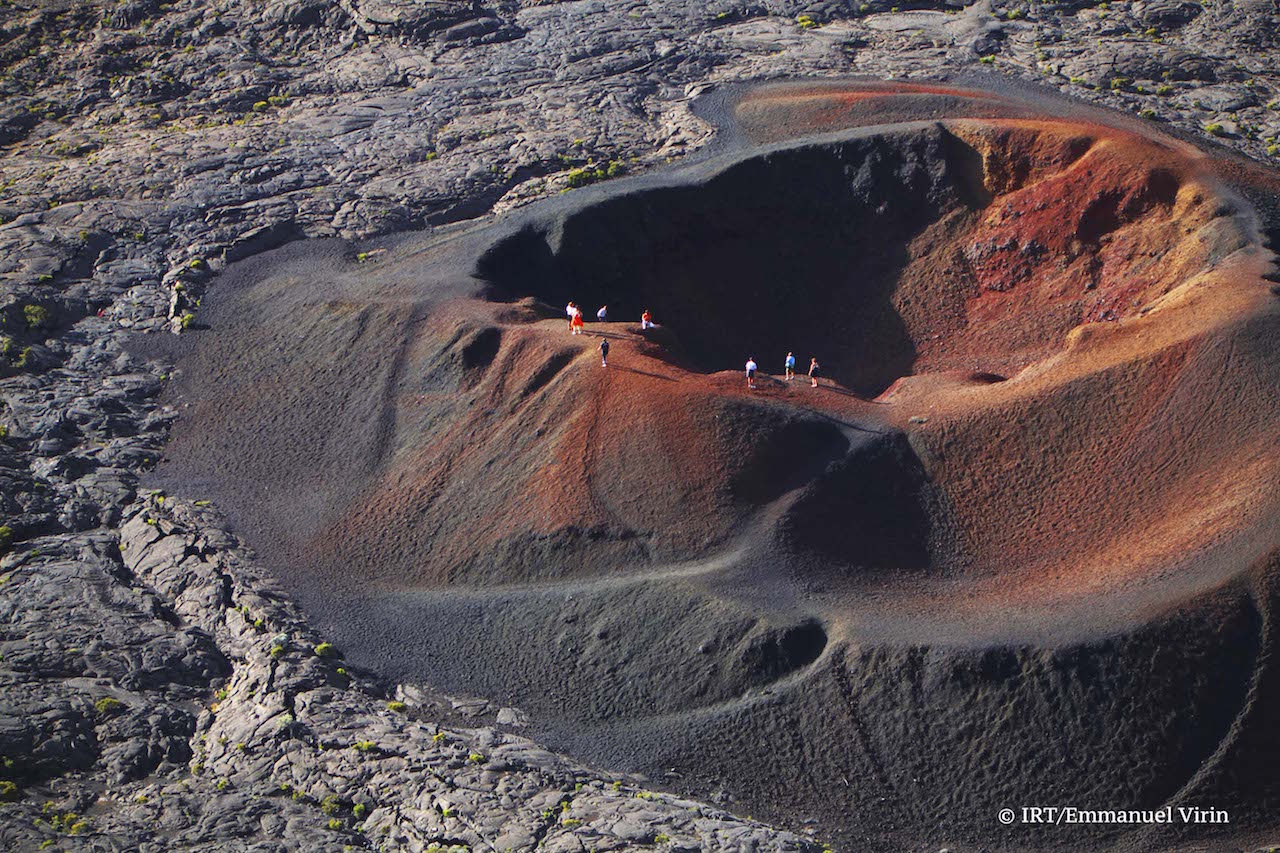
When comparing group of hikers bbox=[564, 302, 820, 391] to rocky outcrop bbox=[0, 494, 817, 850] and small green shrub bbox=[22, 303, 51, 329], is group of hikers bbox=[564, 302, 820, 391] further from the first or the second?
small green shrub bbox=[22, 303, 51, 329]

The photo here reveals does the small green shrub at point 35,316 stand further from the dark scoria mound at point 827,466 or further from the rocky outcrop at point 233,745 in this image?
the rocky outcrop at point 233,745

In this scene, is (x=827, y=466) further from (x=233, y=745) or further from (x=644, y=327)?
(x=233, y=745)

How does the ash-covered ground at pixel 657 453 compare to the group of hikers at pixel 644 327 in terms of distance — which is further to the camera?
the group of hikers at pixel 644 327

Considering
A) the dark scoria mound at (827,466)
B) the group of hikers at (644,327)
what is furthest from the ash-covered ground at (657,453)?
the group of hikers at (644,327)

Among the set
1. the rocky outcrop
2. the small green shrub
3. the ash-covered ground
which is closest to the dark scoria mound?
the ash-covered ground

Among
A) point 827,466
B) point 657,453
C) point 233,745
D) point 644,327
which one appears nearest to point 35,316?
point 233,745
